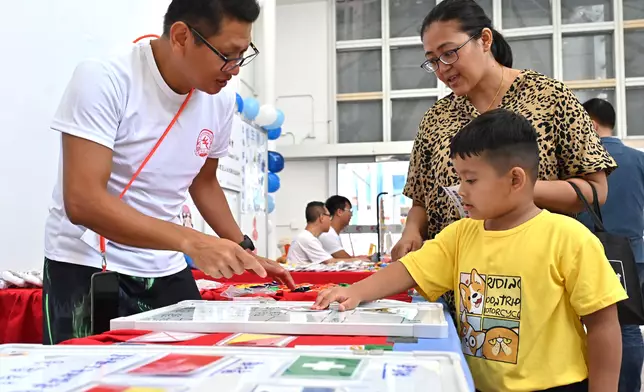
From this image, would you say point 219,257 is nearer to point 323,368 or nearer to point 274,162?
point 323,368

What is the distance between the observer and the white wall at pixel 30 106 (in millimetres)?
2525

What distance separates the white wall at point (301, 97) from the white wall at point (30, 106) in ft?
14.6

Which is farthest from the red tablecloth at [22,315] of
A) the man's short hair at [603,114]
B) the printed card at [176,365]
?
the man's short hair at [603,114]

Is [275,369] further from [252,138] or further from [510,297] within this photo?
[252,138]

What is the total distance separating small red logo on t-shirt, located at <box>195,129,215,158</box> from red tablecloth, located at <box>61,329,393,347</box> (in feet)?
1.70

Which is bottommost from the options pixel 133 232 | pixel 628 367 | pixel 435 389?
pixel 628 367

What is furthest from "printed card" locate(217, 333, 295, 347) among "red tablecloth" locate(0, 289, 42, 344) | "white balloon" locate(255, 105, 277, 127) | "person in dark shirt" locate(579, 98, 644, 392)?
"white balloon" locate(255, 105, 277, 127)

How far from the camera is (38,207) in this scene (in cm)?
274

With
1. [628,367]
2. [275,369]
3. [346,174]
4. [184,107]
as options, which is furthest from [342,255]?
[275,369]

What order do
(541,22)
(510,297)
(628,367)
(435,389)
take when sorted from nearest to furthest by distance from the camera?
(435,389)
(510,297)
(628,367)
(541,22)

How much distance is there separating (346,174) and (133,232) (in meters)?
6.41

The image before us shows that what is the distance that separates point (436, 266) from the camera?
112cm

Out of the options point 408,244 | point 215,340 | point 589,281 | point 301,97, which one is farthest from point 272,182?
point 215,340

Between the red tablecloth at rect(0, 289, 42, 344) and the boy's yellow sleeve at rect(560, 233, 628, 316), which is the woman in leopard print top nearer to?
the boy's yellow sleeve at rect(560, 233, 628, 316)
